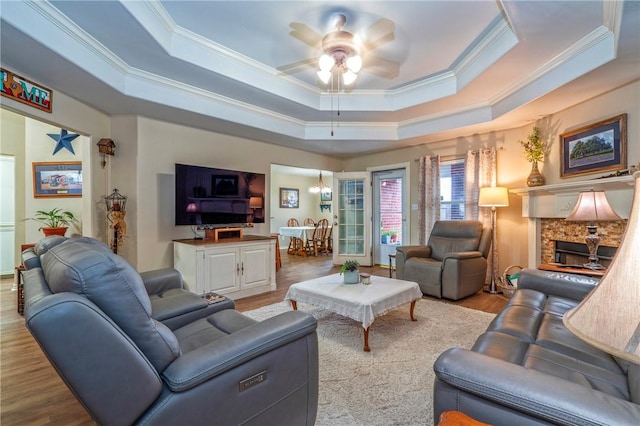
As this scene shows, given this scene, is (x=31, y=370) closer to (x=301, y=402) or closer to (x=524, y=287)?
(x=301, y=402)

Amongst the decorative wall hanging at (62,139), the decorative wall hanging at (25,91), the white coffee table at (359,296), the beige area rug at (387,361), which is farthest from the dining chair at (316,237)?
the decorative wall hanging at (25,91)

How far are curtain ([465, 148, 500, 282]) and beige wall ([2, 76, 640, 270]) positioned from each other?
0.16 meters

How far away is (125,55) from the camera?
9.23ft

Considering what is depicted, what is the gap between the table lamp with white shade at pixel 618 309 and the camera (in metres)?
0.58

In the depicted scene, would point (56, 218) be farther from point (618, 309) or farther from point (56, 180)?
point (618, 309)

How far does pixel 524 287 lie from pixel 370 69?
9.17 feet

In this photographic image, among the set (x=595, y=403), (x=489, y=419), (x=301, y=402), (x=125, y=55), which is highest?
(x=125, y=55)

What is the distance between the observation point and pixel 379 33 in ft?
9.21

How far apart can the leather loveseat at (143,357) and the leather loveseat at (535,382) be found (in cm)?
66

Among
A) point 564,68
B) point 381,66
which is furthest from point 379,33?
point 564,68

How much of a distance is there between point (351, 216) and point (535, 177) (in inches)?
134

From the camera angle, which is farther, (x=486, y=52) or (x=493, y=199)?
(x=493, y=199)

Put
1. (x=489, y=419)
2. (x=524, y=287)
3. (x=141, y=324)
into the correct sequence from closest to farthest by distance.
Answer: (x=489, y=419) → (x=141, y=324) → (x=524, y=287)

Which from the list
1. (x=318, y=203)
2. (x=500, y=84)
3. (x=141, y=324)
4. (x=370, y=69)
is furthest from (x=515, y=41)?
(x=318, y=203)
